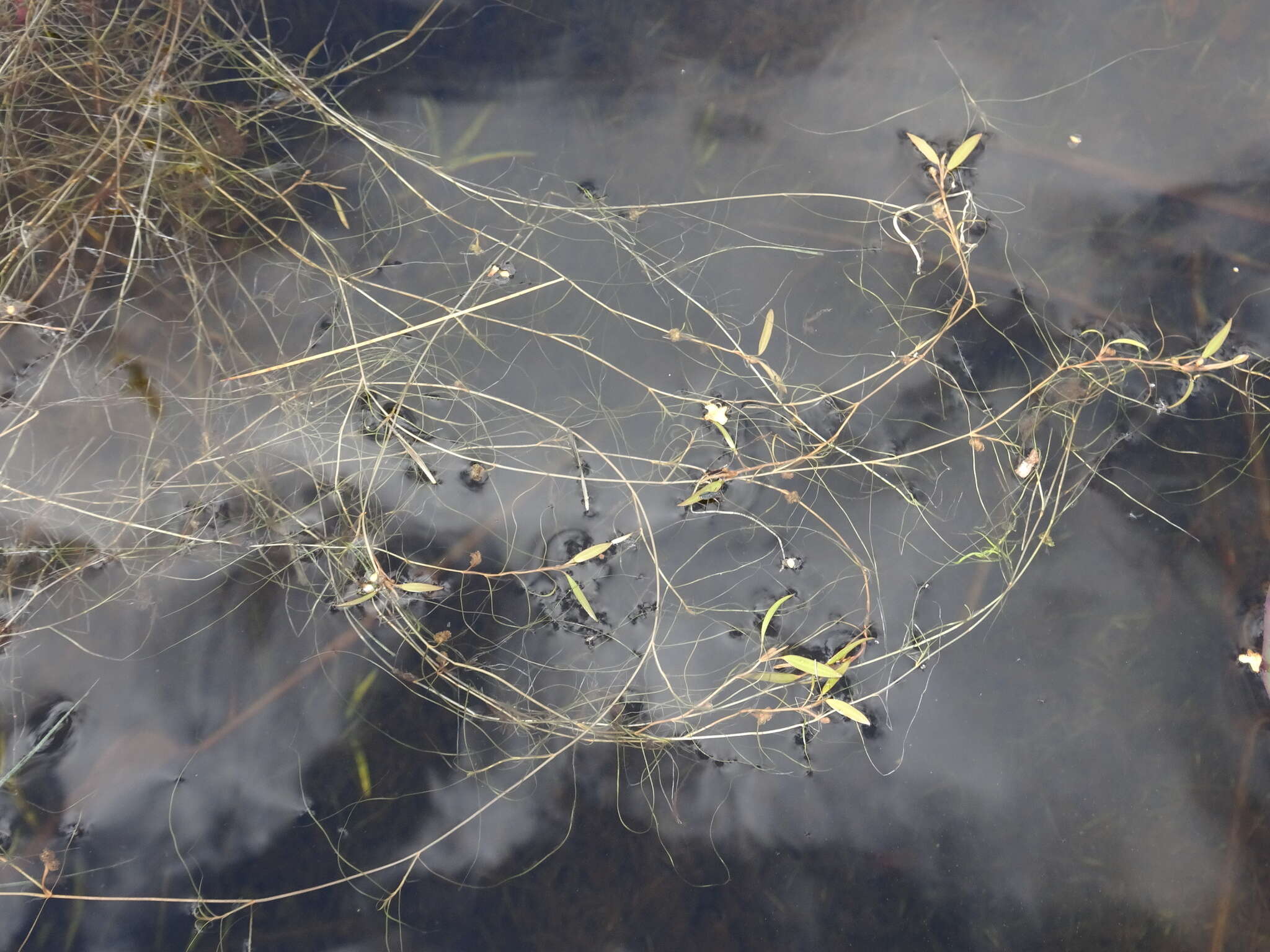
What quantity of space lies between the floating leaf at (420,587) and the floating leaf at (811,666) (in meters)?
1.08

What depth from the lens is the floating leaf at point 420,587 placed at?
200 cm

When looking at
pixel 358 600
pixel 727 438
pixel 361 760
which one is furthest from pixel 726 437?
pixel 361 760

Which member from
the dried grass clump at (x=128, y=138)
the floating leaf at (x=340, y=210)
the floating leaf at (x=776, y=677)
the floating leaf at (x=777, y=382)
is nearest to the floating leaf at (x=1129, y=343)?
the floating leaf at (x=777, y=382)

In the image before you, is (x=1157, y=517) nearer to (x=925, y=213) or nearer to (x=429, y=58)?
(x=925, y=213)

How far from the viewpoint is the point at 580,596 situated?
1977 mm

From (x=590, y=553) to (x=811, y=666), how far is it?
2.43 ft

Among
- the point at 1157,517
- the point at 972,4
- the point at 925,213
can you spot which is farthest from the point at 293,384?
the point at 1157,517

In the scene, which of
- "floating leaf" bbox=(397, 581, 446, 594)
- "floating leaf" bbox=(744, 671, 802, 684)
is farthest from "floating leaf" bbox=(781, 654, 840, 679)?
"floating leaf" bbox=(397, 581, 446, 594)

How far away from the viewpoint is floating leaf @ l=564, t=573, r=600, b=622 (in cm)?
198

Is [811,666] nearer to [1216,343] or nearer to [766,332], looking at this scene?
[766,332]

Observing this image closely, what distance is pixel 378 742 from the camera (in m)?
2.02

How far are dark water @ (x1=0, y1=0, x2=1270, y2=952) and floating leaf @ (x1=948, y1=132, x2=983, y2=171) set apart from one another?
6cm

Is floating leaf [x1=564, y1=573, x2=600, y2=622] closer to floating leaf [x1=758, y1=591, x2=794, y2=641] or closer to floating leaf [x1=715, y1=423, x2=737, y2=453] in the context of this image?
floating leaf [x1=758, y1=591, x2=794, y2=641]

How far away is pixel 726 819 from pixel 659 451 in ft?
3.81
